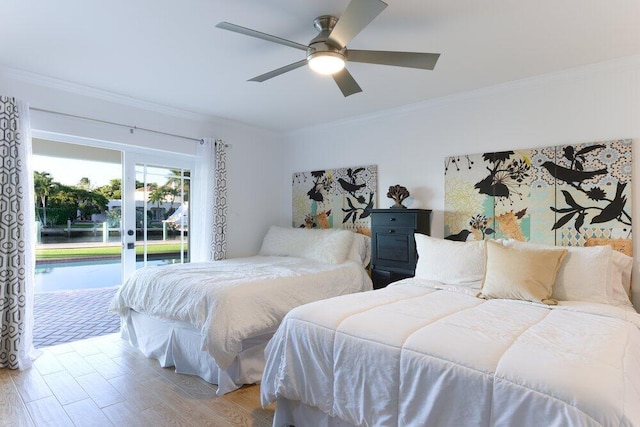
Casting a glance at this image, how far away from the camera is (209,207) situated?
4.09 metres

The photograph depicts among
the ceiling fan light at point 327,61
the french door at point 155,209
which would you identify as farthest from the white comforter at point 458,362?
the french door at point 155,209

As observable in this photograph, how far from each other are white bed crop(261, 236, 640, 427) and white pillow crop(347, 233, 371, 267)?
1525mm

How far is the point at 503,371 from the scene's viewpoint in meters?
1.30

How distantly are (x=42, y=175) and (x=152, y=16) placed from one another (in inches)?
155

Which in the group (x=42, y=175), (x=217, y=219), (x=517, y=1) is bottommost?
(x=217, y=219)

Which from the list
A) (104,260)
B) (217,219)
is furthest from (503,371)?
(104,260)

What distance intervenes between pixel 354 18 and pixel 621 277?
2.48m

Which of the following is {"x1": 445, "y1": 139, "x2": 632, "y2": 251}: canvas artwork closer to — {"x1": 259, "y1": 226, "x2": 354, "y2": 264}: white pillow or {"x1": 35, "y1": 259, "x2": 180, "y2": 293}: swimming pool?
{"x1": 259, "y1": 226, "x2": 354, "y2": 264}: white pillow

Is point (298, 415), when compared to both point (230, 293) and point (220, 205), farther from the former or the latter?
point (220, 205)

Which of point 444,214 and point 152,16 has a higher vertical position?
point 152,16

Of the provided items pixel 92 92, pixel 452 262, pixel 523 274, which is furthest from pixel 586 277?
pixel 92 92

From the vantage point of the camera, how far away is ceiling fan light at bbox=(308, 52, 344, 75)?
205 cm

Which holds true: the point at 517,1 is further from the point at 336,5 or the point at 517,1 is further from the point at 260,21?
the point at 260,21

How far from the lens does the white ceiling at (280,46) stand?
6.52 feet
